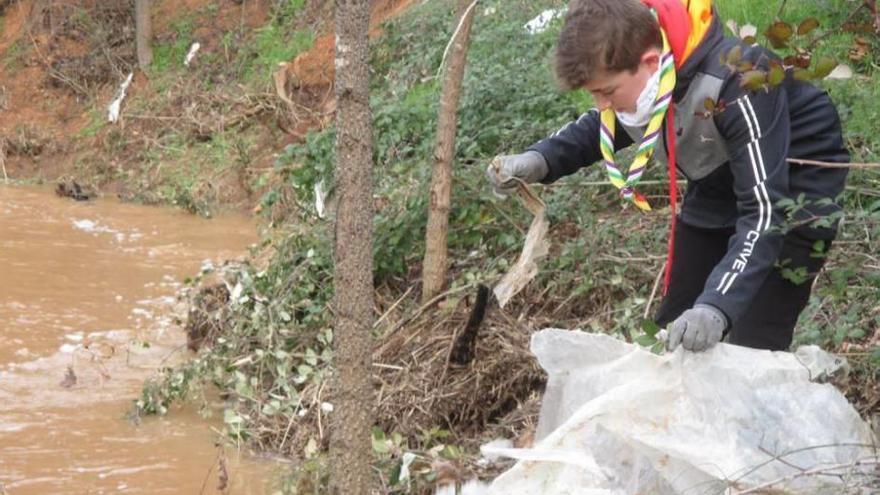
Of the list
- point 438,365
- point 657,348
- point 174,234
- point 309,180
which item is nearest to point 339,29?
point 657,348

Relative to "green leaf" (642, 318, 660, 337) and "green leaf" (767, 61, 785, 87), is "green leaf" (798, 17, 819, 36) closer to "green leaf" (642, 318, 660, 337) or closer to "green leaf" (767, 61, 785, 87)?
"green leaf" (767, 61, 785, 87)

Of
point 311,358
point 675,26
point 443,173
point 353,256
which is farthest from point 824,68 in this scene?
point 311,358

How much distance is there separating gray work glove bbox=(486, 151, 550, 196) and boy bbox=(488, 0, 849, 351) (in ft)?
0.76

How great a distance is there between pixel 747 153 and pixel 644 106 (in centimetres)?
30

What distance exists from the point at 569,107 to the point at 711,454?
3.90 meters

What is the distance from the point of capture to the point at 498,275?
17.7ft

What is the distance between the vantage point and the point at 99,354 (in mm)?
6691

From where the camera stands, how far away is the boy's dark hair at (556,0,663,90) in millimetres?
3018

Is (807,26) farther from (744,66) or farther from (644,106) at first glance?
(644,106)

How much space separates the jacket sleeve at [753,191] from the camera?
2.92 metres

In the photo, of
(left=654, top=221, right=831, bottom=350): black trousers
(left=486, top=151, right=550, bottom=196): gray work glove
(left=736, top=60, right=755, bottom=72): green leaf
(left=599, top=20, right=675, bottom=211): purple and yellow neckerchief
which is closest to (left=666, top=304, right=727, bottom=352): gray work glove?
(left=654, top=221, right=831, bottom=350): black trousers

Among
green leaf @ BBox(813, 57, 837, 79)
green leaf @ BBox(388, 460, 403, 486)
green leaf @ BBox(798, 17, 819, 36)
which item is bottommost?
green leaf @ BBox(388, 460, 403, 486)

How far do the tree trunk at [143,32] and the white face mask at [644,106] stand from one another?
610 inches

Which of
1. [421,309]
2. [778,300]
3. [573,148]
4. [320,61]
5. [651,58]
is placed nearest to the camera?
[651,58]
